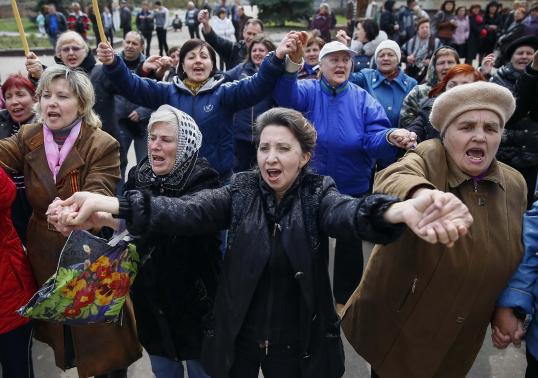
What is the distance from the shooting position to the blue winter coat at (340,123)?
3.54m

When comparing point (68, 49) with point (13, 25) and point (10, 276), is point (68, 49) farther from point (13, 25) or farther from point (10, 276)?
point (13, 25)

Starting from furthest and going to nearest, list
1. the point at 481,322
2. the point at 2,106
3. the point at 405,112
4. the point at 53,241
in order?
1. the point at 405,112
2. the point at 2,106
3. the point at 53,241
4. the point at 481,322

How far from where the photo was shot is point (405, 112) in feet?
14.1

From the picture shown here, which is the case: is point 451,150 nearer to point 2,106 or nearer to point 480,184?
point 480,184

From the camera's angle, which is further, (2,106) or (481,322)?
(2,106)

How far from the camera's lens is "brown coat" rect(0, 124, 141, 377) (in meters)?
2.50

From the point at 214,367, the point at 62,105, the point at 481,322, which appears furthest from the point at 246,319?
the point at 62,105

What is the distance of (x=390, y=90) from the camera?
15.5 feet

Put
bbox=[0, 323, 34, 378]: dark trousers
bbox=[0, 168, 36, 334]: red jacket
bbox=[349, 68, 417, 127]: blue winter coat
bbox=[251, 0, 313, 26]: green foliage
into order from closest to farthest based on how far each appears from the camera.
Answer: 1. bbox=[0, 168, 36, 334]: red jacket
2. bbox=[0, 323, 34, 378]: dark trousers
3. bbox=[349, 68, 417, 127]: blue winter coat
4. bbox=[251, 0, 313, 26]: green foliage

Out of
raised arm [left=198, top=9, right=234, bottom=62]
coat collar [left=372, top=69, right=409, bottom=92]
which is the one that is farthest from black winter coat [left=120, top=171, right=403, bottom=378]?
raised arm [left=198, top=9, right=234, bottom=62]

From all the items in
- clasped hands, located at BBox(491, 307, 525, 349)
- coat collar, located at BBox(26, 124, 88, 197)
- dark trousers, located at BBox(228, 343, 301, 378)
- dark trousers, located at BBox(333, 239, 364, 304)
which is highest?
coat collar, located at BBox(26, 124, 88, 197)

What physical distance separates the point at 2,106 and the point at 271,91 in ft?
7.79

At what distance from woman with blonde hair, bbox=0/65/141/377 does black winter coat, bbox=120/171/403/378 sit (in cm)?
70

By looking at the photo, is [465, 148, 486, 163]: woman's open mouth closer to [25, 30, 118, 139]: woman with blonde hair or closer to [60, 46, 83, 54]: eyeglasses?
[25, 30, 118, 139]: woman with blonde hair
